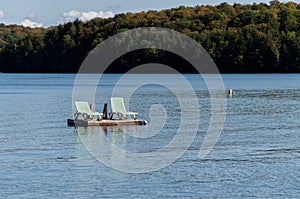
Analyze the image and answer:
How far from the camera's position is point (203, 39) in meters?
139

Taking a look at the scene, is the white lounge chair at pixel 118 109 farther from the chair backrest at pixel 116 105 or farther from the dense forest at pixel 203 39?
the dense forest at pixel 203 39

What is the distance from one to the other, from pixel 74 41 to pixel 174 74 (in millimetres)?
34076

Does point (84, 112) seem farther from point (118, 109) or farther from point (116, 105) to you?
point (118, 109)

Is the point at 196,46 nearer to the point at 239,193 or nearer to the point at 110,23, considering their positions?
the point at 110,23

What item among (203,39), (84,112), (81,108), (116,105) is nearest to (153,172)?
(84,112)

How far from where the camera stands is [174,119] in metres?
39.2

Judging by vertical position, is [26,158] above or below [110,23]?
below

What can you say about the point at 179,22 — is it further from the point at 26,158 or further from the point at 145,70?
the point at 26,158

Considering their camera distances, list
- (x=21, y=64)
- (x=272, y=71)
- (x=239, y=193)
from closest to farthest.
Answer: (x=239, y=193), (x=272, y=71), (x=21, y=64)

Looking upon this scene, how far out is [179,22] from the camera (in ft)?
491

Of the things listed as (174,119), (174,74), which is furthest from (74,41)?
(174,119)

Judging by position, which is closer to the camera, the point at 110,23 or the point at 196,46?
the point at 196,46

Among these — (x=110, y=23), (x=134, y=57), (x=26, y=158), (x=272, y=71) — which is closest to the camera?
(x=26, y=158)

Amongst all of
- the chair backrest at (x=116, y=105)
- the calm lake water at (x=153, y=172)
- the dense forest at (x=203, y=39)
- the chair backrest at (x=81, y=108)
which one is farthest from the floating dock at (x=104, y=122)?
the dense forest at (x=203, y=39)
